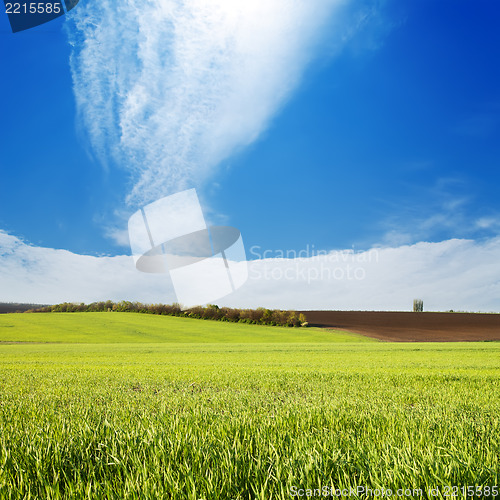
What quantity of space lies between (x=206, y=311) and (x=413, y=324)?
132 feet

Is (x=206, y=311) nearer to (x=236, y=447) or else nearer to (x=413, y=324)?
(x=413, y=324)

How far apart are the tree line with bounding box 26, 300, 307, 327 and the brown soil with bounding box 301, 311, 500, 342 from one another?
5015 millimetres

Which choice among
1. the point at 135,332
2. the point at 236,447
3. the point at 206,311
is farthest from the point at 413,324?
the point at 236,447

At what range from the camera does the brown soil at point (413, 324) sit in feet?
165

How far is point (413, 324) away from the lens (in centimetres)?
6078

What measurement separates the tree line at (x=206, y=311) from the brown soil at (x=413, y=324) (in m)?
5.02

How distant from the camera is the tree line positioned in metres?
66.9

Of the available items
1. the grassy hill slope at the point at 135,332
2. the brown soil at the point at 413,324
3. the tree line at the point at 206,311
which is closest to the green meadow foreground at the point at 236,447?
the grassy hill slope at the point at 135,332

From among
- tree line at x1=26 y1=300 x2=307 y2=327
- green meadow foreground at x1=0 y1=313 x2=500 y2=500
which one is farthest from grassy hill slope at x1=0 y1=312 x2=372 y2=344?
green meadow foreground at x1=0 y1=313 x2=500 y2=500

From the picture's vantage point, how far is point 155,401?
16.2 ft

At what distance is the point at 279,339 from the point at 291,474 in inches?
1871

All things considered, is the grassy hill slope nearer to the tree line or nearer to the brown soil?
the brown soil

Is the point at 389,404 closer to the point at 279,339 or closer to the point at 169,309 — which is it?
the point at 279,339

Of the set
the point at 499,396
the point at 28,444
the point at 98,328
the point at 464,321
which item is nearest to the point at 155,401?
the point at 28,444
